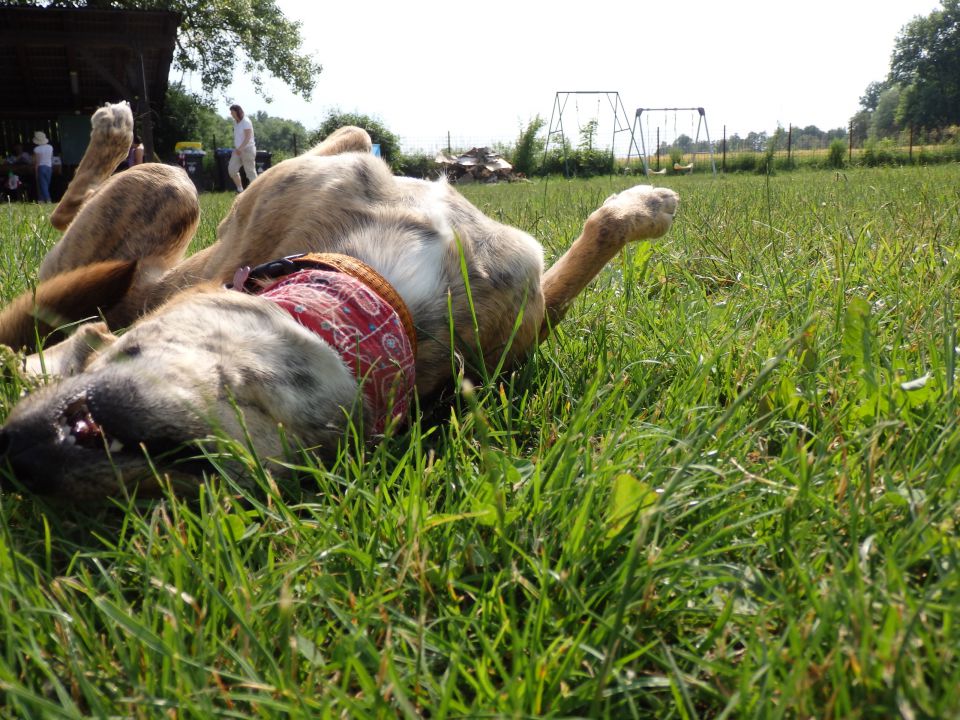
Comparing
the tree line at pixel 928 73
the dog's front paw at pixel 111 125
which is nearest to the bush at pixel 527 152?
the dog's front paw at pixel 111 125

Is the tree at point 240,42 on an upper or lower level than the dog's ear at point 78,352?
upper

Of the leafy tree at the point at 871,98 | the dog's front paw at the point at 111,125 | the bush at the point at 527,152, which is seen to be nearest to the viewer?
the dog's front paw at the point at 111,125

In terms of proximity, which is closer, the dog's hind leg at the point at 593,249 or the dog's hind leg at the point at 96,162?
the dog's hind leg at the point at 593,249

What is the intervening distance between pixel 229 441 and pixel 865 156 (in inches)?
1329

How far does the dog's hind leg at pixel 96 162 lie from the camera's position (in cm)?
441

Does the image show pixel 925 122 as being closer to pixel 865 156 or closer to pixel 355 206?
pixel 865 156

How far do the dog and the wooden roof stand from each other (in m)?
17.2

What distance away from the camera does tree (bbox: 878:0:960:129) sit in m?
78.2

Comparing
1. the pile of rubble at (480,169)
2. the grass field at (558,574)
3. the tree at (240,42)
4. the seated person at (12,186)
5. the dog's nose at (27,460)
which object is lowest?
the grass field at (558,574)

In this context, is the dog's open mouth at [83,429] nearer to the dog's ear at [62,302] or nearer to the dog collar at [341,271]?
the dog collar at [341,271]

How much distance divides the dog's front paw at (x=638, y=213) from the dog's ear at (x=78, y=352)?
197cm

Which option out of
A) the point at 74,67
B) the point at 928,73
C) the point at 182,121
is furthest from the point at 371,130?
the point at 928,73

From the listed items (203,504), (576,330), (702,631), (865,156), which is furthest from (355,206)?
(865,156)

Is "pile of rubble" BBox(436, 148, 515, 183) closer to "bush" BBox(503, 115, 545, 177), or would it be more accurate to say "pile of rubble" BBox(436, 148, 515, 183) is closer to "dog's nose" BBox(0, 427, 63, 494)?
"bush" BBox(503, 115, 545, 177)
